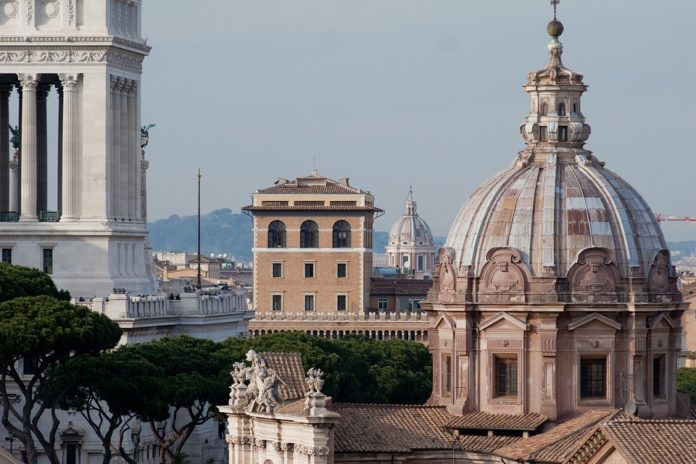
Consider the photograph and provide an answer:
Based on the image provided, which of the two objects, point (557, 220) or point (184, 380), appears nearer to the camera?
point (557, 220)

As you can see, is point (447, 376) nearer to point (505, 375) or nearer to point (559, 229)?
point (505, 375)

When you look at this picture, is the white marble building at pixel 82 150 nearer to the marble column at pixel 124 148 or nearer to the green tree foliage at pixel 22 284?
the marble column at pixel 124 148

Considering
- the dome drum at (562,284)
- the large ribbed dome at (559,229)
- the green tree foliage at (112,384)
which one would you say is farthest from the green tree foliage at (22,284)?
the dome drum at (562,284)

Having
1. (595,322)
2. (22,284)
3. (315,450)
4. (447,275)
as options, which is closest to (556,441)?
(595,322)

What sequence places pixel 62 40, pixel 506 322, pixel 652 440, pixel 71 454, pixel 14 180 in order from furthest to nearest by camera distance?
pixel 14 180
pixel 62 40
pixel 71 454
pixel 506 322
pixel 652 440

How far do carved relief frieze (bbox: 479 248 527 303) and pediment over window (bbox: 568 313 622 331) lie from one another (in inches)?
70.3

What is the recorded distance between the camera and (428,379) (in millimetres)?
158750

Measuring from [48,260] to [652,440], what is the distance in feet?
315

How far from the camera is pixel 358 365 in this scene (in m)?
151

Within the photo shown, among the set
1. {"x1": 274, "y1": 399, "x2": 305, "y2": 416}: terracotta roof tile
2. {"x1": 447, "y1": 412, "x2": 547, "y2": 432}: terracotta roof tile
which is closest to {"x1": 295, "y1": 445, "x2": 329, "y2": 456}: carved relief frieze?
{"x1": 274, "y1": 399, "x2": 305, "y2": 416}: terracotta roof tile

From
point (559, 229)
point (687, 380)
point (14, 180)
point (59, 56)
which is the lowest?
point (687, 380)

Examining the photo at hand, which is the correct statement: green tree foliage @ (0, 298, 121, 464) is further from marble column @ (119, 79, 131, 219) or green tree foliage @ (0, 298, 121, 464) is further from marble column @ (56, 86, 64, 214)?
marble column @ (119, 79, 131, 219)

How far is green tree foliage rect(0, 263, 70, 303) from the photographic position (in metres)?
140

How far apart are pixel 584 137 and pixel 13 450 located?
53642 mm
